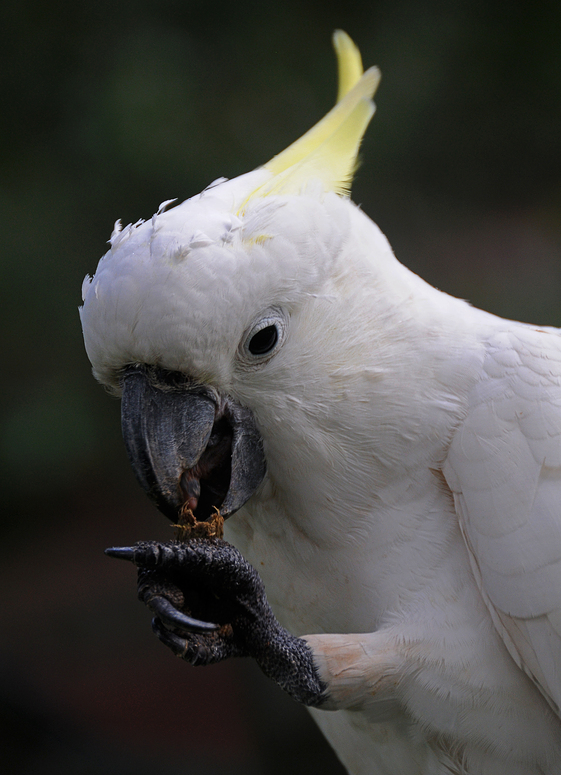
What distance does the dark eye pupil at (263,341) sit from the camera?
1139mm

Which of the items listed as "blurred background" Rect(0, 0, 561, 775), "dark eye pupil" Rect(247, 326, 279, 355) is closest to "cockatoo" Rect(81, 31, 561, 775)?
"dark eye pupil" Rect(247, 326, 279, 355)

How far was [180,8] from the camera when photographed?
2977 millimetres

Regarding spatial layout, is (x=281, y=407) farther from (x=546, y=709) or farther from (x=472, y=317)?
(x=546, y=709)

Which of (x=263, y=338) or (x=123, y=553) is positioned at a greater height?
(x=263, y=338)

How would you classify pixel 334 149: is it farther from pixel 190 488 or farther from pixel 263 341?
pixel 190 488

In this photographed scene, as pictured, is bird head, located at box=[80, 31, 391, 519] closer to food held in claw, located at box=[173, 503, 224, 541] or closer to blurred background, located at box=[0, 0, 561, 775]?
food held in claw, located at box=[173, 503, 224, 541]

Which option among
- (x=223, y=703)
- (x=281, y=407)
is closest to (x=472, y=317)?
(x=281, y=407)

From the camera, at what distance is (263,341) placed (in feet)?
3.76

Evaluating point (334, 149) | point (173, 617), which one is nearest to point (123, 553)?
point (173, 617)

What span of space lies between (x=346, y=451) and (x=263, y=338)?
247 mm

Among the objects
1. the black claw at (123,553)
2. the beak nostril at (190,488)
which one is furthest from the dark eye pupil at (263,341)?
the black claw at (123,553)

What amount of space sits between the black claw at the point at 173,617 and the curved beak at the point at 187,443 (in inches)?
5.9

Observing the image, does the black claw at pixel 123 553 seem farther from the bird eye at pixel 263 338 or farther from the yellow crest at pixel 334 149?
the yellow crest at pixel 334 149

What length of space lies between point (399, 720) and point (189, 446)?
0.63 metres
